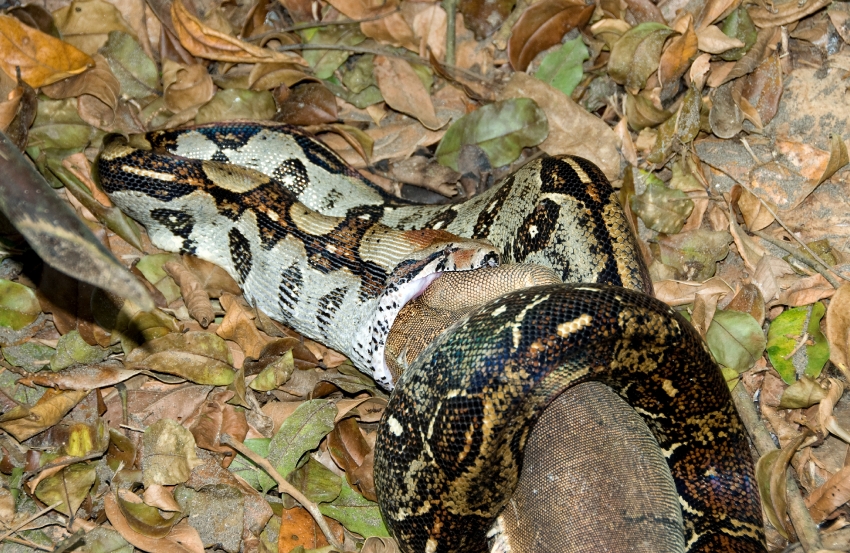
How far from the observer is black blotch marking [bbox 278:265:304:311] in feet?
16.0

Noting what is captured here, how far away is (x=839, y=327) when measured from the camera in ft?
14.2

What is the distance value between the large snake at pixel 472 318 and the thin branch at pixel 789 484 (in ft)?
1.01

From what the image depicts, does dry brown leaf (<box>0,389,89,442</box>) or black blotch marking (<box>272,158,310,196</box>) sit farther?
black blotch marking (<box>272,158,310,196</box>)

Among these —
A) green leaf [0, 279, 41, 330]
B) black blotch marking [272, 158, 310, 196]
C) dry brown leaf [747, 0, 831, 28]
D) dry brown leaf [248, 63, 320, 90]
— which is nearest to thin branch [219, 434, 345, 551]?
green leaf [0, 279, 41, 330]

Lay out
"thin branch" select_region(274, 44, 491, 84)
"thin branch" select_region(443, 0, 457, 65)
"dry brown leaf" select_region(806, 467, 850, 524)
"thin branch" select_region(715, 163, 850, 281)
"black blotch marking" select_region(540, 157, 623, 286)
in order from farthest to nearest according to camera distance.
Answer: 1. "thin branch" select_region(443, 0, 457, 65)
2. "thin branch" select_region(274, 44, 491, 84)
3. "thin branch" select_region(715, 163, 850, 281)
4. "black blotch marking" select_region(540, 157, 623, 286)
5. "dry brown leaf" select_region(806, 467, 850, 524)

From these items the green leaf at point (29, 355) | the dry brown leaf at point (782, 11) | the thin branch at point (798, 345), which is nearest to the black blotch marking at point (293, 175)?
the green leaf at point (29, 355)

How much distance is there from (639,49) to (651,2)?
23.0 inches

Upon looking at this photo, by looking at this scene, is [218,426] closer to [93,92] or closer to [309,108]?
[309,108]

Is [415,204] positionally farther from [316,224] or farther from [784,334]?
[784,334]

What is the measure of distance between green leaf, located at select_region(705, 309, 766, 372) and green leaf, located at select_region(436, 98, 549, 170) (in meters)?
1.96

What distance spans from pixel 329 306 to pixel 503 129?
6.57 ft

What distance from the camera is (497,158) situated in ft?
18.1

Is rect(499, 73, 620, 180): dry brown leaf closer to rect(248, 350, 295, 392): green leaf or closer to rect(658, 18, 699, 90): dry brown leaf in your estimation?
rect(658, 18, 699, 90): dry brown leaf

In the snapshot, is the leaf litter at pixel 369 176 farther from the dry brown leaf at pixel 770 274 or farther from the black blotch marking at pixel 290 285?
the black blotch marking at pixel 290 285
